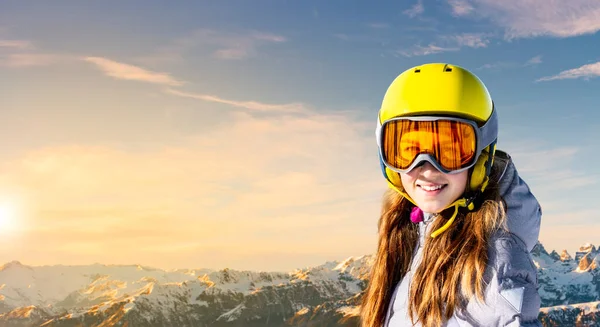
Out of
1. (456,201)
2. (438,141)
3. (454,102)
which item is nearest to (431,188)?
(456,201)

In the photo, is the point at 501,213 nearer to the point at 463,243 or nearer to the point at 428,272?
the point at 463,243

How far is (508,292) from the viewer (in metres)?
3.97

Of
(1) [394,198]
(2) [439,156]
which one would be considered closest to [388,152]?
(2) [439,156]

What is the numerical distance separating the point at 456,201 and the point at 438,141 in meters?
0.48

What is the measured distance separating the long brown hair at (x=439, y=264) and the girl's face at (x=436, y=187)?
165mm

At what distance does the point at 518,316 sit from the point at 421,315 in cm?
82

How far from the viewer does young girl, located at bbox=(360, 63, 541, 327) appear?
4129mm

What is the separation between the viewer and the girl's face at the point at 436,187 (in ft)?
15.6

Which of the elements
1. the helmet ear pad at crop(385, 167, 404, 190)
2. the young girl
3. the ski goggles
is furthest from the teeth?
the helmet ear pad at crop(385, 167, 404, 190)

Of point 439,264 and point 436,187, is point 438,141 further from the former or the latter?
point 439,264

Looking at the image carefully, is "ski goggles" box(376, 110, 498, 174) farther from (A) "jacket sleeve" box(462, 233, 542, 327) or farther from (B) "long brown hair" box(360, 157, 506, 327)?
(A) "jacket sleeve" box(462, 233, 542, 327)

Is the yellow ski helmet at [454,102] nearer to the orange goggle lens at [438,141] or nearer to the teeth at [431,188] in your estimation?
the orange goggle lens at [438,141]

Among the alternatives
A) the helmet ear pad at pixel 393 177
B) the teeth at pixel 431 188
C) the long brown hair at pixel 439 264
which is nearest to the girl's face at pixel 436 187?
the teeth at pixel 431 188

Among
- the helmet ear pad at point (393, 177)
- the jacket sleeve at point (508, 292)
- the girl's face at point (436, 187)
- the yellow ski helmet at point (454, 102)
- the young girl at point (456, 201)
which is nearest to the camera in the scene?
the jacket sleeve at point (508, 292)
